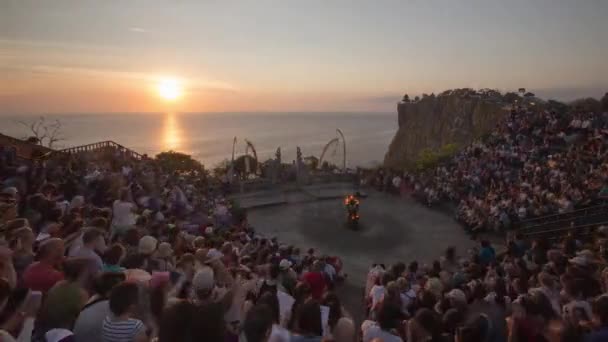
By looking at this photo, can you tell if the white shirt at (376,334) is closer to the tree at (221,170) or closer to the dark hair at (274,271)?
the dark hair at (274,271)

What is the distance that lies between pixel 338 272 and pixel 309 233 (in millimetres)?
5117

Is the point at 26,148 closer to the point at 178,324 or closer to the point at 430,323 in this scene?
the point at 178,324

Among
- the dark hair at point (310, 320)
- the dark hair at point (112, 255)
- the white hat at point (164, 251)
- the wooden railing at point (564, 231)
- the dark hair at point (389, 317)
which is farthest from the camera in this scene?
the wooden railing at point (564, 231)

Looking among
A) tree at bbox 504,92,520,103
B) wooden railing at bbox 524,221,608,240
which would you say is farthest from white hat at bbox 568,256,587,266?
tree at bbox 504,92,520,103

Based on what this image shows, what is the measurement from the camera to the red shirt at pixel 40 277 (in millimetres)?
5102

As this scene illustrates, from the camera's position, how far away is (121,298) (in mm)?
3998

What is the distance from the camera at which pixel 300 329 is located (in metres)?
4.58

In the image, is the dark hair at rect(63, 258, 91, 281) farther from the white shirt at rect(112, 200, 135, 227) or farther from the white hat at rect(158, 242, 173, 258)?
the white shirt at rect(112, 200, 135, 227)

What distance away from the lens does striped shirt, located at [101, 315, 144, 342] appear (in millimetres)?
3939

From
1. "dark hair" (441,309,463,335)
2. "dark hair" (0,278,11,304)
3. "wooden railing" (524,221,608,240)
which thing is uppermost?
"dark hair" (0,278,11,304)

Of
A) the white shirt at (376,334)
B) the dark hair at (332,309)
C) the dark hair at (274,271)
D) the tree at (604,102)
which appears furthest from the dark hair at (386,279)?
the tree at (604,102)

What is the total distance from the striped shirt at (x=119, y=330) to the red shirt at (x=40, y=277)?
1.64 meters

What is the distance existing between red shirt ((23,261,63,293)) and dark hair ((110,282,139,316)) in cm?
166

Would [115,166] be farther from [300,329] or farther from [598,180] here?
[598,180]
